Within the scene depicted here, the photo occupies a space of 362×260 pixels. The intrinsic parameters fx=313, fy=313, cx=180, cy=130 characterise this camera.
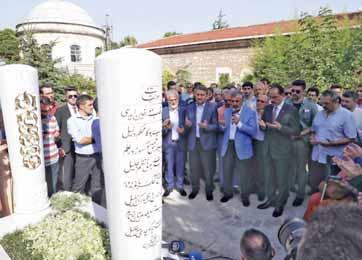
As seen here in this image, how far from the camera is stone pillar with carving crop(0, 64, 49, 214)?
3.53 meters

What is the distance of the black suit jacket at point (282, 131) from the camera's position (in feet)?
14.0

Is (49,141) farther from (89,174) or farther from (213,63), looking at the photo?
(213,63)

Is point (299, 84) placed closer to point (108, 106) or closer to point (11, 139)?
point (108, 106)

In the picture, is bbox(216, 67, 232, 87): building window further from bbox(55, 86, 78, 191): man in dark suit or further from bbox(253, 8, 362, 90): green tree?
bbox(55, 86, 78, 191): man in dark suit

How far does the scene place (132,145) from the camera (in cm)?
247

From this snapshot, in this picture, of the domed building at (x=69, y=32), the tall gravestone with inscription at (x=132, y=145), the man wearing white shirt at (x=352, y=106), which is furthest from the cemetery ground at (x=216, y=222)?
the domed building at (x=69, y=32)

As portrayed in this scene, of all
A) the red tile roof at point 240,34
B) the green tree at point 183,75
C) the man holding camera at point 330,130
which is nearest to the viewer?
the man holding camera at point 330,130

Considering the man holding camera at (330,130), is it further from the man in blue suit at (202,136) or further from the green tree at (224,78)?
the green tree at (224,78)

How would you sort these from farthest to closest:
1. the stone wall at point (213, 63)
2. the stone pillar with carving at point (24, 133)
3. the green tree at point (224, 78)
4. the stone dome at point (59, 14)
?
the stone dome at point (59, 14), the green tree at point (224, 78), the stone wall at point (213, 63), the stone pillar with carving at point (24, 133)

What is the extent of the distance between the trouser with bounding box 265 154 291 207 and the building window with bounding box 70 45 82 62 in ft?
101

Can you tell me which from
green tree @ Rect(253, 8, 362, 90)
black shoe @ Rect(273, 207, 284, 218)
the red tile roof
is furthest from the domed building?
black shoe @ Rect(273, 207, 284, 218)

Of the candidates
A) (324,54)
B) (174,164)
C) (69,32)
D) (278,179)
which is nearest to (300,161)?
(278,179)

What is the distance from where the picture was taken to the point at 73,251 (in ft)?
9.95

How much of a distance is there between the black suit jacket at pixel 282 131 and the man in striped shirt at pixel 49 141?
10.1 ft
